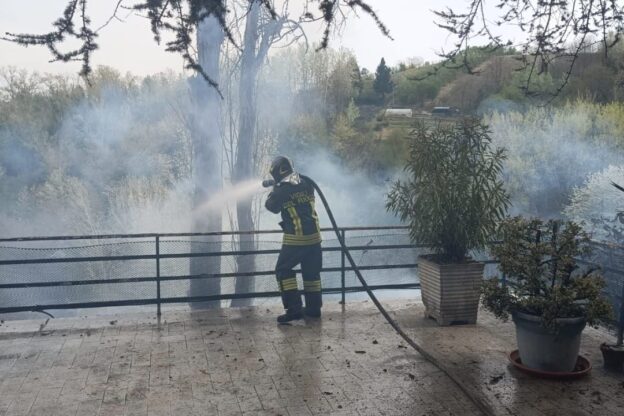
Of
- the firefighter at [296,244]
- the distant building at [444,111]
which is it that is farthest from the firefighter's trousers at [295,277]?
the distant building at [444,111]

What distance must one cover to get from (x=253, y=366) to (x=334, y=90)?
76.1 feet

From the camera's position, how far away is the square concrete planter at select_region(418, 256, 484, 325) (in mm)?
6117

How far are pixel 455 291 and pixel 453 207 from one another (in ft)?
2.94

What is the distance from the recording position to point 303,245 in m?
6.33

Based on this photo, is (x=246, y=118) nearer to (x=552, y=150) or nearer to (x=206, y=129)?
(x=206, y=129)

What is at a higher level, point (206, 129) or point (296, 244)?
point (206, 129)

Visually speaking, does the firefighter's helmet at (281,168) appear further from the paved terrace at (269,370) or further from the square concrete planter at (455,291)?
the square concrete planter at (455,291)

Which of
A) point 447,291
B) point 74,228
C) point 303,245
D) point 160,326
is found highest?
point 303,245

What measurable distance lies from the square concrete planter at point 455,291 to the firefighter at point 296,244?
1.28 m

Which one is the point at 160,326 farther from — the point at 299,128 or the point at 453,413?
the point at 299,128

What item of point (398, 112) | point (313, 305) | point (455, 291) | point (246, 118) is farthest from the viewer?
point (398, 112)

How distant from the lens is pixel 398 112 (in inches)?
945

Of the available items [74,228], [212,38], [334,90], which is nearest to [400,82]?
[334,90]

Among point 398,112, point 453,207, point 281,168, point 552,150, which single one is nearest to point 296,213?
point 281,168
